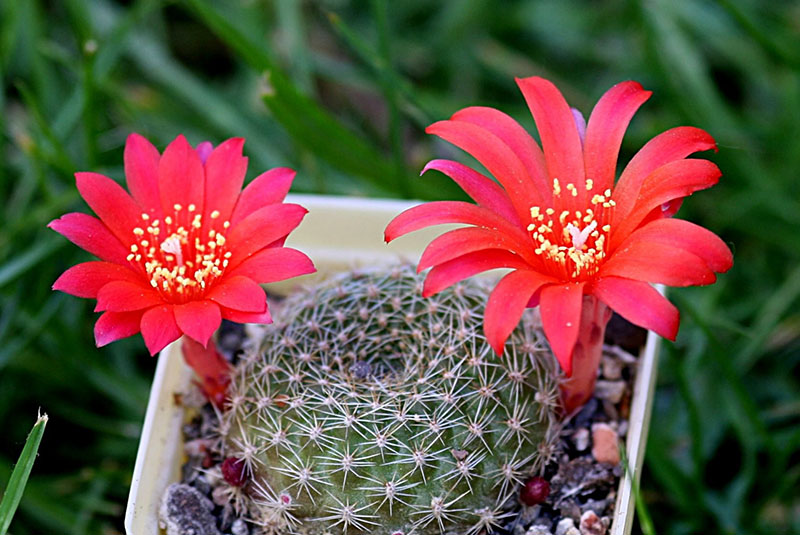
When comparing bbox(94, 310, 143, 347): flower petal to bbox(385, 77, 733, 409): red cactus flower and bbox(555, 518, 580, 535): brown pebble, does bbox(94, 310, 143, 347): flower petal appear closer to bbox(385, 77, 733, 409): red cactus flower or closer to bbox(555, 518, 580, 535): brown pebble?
bbox(385, 77, 733, 409): red cactus flower

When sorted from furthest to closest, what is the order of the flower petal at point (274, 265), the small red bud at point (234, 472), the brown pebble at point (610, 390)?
the brown pebble at point (610, 390), the small red bud at point (234, 472), the flower petal at point (274, 265)

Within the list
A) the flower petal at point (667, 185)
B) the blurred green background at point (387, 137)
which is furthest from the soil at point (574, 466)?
the flower petal at point (667, 185)

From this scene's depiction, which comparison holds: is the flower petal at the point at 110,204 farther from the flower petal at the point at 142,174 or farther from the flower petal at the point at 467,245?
the flower petal at the point at 467,245

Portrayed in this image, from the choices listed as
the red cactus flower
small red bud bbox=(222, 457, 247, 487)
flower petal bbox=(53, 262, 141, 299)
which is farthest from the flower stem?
flower petal bbox=(53, 262, 141, 299)

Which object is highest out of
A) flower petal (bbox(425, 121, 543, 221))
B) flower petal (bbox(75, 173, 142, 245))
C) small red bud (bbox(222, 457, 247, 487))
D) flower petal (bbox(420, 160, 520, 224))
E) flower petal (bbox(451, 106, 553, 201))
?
flower petal (bbox(451, 106, 553, 201))

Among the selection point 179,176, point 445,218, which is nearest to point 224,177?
point 179,176

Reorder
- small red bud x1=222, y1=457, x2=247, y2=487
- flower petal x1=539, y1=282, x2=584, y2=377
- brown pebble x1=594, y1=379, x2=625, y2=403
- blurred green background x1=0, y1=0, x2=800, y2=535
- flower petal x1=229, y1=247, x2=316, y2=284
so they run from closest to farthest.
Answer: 1. flower petal x1=539, y1=282, x2=584, y2=377
2. flower petal x1=229, y1=247, x2=316, y2=284
3. small red bud x1=222, y1=457, x2=247, y2=487
4. brown pebble x1=594, y1=379, x2=625, y2=403
5. blurred green background x1=0, y1=0, x2=800, y2=535

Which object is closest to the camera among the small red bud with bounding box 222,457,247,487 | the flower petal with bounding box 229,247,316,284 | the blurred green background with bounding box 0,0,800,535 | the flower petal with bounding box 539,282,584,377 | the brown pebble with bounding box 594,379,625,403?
the flower petal with bounding box 539,282,584,377
